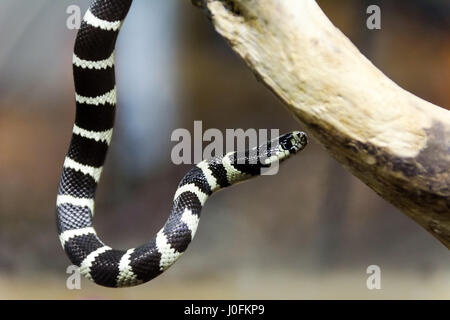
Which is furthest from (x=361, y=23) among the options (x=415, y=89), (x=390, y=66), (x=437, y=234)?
(x=437, y=234)

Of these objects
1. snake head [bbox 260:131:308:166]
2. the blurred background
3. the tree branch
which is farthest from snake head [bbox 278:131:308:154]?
the blurred background

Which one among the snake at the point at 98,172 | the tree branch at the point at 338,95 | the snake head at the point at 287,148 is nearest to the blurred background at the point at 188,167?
the snake at the point at 98,172

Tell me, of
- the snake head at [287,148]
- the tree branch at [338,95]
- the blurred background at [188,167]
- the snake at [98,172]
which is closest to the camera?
the tree branch at [338,95]

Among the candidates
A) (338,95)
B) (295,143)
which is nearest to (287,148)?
(295,143)

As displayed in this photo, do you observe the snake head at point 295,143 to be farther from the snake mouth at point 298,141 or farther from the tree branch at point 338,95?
the tree branch at point 338,95

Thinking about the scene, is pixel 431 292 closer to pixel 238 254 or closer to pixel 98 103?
pixel 238 254

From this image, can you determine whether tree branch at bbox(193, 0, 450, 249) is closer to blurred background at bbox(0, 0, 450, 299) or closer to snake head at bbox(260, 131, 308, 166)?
snake head at bbox(260, 131, 308, 166)

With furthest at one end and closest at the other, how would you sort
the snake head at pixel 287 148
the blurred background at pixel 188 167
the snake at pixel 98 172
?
the blurred background at pixel 188 167 < the snake head at pixel 287 148 < the snake at pixel 98 172
